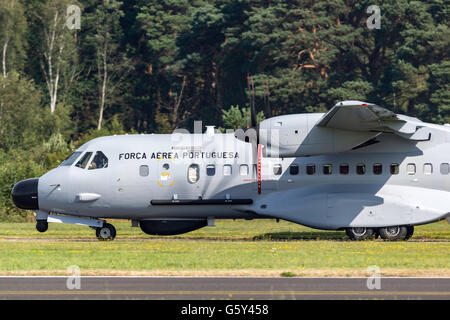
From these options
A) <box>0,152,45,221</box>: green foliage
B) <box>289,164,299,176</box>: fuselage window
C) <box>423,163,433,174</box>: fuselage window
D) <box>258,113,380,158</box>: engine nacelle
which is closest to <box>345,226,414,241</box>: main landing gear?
<box>423,163,433,174</box>: fuselage window

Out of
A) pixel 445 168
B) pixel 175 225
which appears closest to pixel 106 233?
pixel 175 225

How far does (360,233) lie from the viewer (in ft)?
86.2

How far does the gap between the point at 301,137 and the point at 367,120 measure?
190 centimetres

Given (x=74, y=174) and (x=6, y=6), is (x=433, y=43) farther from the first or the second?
(x=74, y=174)

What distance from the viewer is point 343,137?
25031 mm

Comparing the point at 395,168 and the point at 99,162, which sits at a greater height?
the point at 99,162

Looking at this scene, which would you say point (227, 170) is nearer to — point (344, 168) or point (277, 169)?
point (277, 169)

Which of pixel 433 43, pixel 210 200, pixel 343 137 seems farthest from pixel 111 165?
pixel 433 43

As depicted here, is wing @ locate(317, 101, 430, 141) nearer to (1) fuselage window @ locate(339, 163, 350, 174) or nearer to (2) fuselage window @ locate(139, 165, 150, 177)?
(1) fuselage window @ locate(339, 163, 350, 174)

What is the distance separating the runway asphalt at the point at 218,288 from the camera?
1434cm

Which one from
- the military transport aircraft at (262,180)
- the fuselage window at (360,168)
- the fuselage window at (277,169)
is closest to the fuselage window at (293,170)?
the military transport aircraft at (262,180)

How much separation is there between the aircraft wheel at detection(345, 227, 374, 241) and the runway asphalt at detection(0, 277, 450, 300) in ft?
31.7

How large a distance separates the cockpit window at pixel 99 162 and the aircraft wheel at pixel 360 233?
7724mm

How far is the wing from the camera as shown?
23.5m
